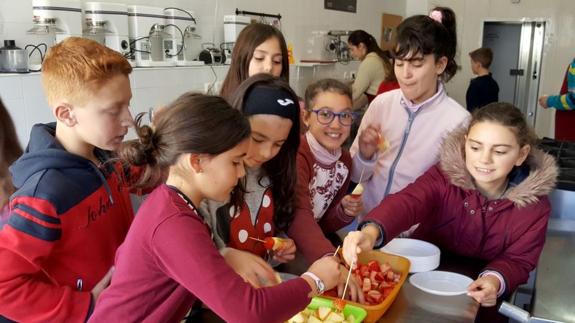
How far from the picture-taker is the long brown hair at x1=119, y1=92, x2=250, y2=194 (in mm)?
1083

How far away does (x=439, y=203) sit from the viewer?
1758 millimetres

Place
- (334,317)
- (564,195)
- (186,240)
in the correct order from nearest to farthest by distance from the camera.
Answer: (186,240) → (334,317) → (564,195)

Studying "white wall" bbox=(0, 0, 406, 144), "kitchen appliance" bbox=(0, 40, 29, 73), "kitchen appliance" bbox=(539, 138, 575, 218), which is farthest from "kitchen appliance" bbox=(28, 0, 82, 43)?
"kitchen appliance" bbox=(539, 138, 575, 218)

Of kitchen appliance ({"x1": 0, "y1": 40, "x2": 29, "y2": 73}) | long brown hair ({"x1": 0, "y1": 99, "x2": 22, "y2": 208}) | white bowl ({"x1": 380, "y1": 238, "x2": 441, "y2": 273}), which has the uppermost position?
kitchen appliance ({"x1": 0, "y1": 40, "x2": 29, "y2": 73})

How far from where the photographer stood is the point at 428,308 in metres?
1.28

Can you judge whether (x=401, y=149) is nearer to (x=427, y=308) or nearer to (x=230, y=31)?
(x=427, y=308)

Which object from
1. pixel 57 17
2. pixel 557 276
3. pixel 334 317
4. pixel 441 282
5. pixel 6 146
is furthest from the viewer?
pixel 57 17

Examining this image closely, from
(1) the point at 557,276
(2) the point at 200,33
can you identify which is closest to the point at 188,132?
(1) the point at 557,276

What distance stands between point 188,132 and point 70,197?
1.42 ft

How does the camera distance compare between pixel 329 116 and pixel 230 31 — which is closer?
pixel 329 116

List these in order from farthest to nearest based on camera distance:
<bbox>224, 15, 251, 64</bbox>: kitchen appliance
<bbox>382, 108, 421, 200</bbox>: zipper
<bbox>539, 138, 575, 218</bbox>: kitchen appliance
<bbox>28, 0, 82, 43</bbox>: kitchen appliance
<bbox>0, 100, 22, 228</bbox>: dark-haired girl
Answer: <bbox>224, 15, 251, 64</bbox>: kitchen appliance < <bbox>28, 0, 82, 43</bbox>: kitchen appliance < <bbox>539, 138, 575, 218</bbox>: kitchen appliance < <bbox>382, 108, 421, 200</bbox>: zipper < <bbox>0, 100, 22, 228</bbox>: dark-haired girl

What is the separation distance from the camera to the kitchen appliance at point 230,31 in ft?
14.0

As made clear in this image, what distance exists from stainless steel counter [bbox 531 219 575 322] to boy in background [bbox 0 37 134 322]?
124 cm

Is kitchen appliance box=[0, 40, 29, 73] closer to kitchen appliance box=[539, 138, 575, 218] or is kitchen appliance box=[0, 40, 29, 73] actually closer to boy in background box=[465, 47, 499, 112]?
kitchen appliance box=[539, 138, 575, 218]
